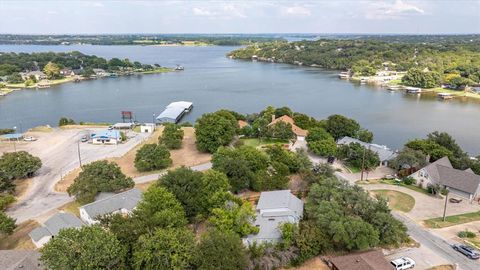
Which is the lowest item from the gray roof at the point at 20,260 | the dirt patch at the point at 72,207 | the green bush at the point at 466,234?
the dirt patch at the point at 72,207

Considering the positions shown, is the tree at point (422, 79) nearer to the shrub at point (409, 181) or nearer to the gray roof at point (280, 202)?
the shrub at point (409, 181)

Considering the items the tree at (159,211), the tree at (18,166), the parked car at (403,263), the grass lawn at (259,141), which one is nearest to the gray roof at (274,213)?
the tree at (159,211)

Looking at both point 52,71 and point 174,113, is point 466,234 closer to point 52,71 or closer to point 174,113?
point 174,113

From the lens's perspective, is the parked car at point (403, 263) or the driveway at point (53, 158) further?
the driveway at point (53, 158)

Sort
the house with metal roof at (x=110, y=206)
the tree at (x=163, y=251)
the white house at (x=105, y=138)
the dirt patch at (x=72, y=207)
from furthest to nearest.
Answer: the white house at (x=105, y=138), the dirt patch at (x=72, y=207), the house with metal roof at (x=110, y=206), the tree at (x=163, y=251)

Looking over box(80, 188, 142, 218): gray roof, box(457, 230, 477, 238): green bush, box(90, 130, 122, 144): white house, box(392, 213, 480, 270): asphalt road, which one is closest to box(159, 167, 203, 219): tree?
box(80, 188, 142, 218): gray roof
